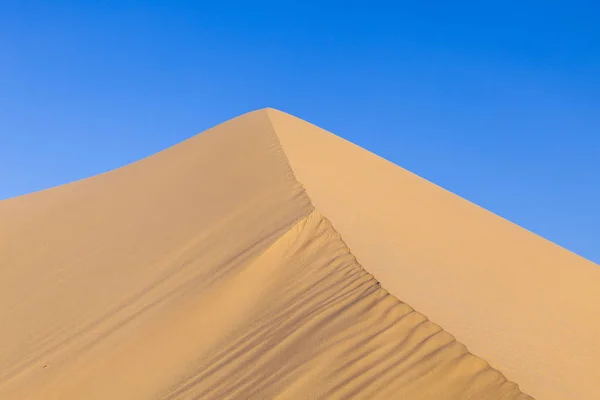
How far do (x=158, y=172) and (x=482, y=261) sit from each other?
7600mm

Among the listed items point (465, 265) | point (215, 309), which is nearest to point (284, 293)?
point (215, 309)

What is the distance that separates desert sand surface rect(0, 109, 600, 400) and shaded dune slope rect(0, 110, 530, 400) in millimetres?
23

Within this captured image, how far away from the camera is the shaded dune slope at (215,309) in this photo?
572cm

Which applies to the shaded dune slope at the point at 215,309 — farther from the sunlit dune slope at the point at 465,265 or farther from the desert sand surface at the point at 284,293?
the sunlit dune slope at the point at 465,265

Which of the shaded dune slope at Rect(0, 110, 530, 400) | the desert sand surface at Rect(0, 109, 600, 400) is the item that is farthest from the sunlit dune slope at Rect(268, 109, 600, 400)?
the shaded dune slope at Rect(0, 110, 530, 400)

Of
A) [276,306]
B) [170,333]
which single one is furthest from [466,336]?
[170,333]

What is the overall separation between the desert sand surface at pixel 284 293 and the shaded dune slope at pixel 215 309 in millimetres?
23

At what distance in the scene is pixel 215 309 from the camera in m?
7.76

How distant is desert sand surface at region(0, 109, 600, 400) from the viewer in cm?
593

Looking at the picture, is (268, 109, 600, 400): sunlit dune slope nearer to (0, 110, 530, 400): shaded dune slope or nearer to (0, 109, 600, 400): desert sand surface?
(0, 109, 600, 400): desert sand surface

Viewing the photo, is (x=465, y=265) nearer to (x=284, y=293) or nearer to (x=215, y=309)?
(x=284, y=293)

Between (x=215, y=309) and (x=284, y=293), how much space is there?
2.75ft

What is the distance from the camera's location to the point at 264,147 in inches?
580

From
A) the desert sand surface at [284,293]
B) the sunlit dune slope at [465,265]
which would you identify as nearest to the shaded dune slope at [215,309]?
the desert sand surface at [284,293]
